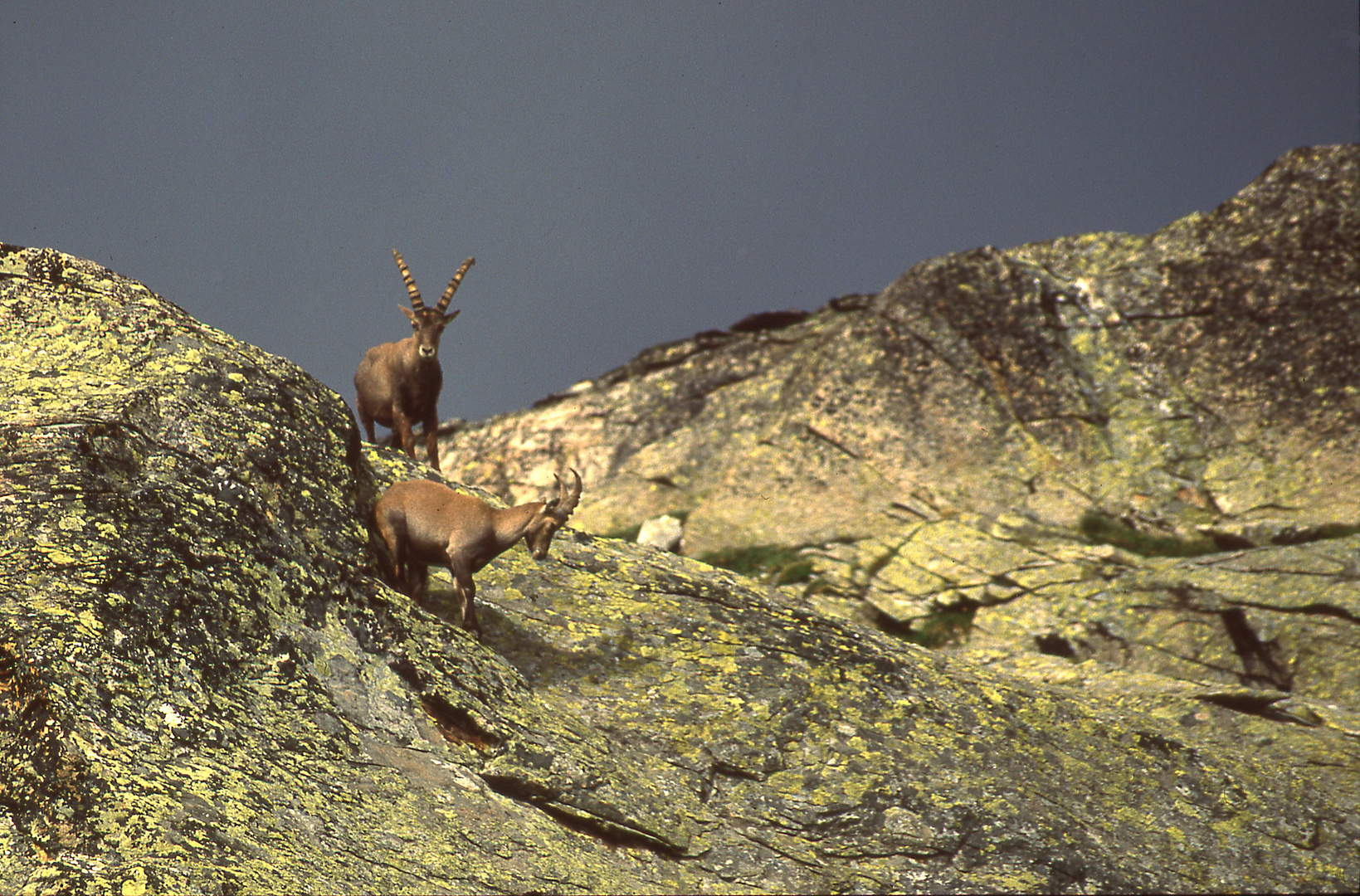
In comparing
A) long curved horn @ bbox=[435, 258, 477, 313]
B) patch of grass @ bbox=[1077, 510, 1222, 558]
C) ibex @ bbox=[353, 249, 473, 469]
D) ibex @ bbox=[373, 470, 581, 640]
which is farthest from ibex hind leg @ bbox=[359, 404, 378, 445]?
patch of grass @ bbox=[1077, 510, 1222, 558]

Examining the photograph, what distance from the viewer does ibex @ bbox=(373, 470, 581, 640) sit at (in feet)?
34.0

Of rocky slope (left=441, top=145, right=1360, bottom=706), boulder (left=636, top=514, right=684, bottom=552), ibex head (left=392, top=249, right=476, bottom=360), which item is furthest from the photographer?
boulder (left=636, top=514, right=684, bottom=552)

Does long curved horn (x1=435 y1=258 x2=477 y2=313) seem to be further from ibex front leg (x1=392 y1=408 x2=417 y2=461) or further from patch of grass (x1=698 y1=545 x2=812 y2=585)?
patch of grass (x1=698 y1=545 x2=812 y2=585)

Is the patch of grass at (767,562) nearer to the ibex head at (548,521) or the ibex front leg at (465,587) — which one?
the ibex head at (548,521)

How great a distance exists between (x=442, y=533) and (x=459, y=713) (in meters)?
2.02

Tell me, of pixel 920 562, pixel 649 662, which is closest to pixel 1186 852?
pixel 649 662

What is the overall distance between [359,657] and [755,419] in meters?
16.5

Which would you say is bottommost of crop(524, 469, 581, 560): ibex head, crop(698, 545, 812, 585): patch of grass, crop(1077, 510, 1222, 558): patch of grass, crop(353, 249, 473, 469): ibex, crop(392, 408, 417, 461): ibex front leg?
crop(524, 469, 581, 560): ibex head

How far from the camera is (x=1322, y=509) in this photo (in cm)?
2003

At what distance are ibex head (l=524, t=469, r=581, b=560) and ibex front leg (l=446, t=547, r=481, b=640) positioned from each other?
2.88 feet

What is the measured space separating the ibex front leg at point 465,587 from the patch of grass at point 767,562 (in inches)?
404

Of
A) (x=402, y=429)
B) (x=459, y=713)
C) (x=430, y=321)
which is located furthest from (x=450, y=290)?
(x=459, y=713)

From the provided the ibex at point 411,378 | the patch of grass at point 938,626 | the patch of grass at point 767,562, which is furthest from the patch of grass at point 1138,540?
the ibex at point 411,378

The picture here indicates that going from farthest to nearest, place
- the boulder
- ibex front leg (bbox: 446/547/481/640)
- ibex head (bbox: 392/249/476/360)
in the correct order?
the boulder → ibex head (bbox: 392/249/476/360) → ibex front leg (bbox: 446/547/481/640)
